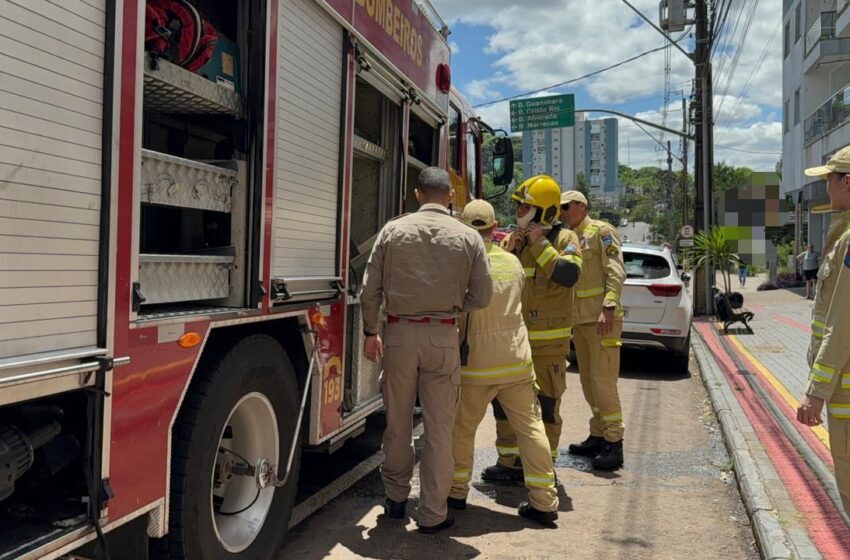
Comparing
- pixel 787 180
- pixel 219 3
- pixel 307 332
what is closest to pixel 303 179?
pixel 307 332

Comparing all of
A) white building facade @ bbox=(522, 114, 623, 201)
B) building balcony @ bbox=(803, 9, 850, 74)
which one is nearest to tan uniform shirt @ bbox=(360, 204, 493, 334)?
building balcony @ bbox=(803, 9, 850, 74)

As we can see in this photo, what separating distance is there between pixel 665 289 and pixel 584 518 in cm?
524

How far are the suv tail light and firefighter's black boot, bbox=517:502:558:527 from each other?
536 cm

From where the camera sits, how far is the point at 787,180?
26984 millimetres

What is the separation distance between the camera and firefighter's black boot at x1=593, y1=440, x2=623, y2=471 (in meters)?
5.09

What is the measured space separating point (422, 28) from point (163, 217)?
2722 mm

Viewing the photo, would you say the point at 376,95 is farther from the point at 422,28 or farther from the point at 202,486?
the point at 202,486

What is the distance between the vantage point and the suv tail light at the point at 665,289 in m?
8.83

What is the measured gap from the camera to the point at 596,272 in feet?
16.9

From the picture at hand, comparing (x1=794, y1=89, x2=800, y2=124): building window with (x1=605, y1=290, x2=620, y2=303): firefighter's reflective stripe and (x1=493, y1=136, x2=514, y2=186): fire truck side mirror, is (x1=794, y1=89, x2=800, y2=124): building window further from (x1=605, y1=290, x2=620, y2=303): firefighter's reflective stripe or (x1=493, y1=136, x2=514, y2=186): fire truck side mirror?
Answer: (x1=605, y1=290, x2=620, y2=303): firefighter's reflective stripe

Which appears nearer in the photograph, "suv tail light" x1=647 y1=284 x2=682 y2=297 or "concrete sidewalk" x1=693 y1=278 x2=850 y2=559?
"concrete sidewalk" x1=693 y1=278 x2=850 y2=559

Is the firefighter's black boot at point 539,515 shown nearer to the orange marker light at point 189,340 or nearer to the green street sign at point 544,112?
the orange marker light at point 189,340

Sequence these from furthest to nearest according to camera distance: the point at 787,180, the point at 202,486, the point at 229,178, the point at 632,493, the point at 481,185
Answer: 1. the point at 787,180
2. the point at 481,185
3. the point at 632,493
4. the point at 229,178
5. the point at 202,486

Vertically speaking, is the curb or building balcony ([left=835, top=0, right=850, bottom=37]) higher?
building balcony ([left=835, top=0, right=850, bottom=37])
